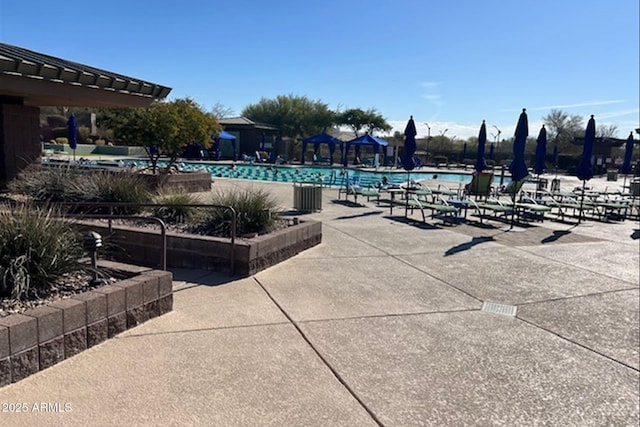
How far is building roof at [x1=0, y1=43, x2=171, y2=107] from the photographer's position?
Result: 679 centimetres

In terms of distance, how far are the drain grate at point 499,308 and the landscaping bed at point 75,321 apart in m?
3.47

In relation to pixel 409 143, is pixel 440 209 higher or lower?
lower

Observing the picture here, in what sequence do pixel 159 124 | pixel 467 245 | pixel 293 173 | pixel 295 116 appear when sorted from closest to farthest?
pixel 467 245, pixel 159 124, pixel 293 173, pixel 295 116

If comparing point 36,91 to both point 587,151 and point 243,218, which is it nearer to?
point 243,218

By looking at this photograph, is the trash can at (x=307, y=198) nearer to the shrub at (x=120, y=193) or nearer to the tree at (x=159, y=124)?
the shrub at (x=120, y=193)

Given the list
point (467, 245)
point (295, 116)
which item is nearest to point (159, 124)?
point (467, 245)

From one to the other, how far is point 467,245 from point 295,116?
1712 inches

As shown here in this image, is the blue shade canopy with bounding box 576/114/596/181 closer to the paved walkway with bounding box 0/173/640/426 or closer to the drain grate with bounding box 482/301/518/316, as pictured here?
the paved walkway with bounding box 0/173/640/426

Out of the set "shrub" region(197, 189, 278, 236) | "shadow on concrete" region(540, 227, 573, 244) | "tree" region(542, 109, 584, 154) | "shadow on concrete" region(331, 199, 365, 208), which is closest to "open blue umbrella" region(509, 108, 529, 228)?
"shadow on concrete" region(540, 227, 573, 244)

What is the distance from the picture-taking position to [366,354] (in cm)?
370

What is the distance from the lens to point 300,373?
329 cm

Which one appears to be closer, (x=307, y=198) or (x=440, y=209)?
(x=440, y=209)

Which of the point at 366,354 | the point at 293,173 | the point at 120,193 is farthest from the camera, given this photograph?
the point at 293,173

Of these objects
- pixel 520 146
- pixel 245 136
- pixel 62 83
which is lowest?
pixel 520 146
